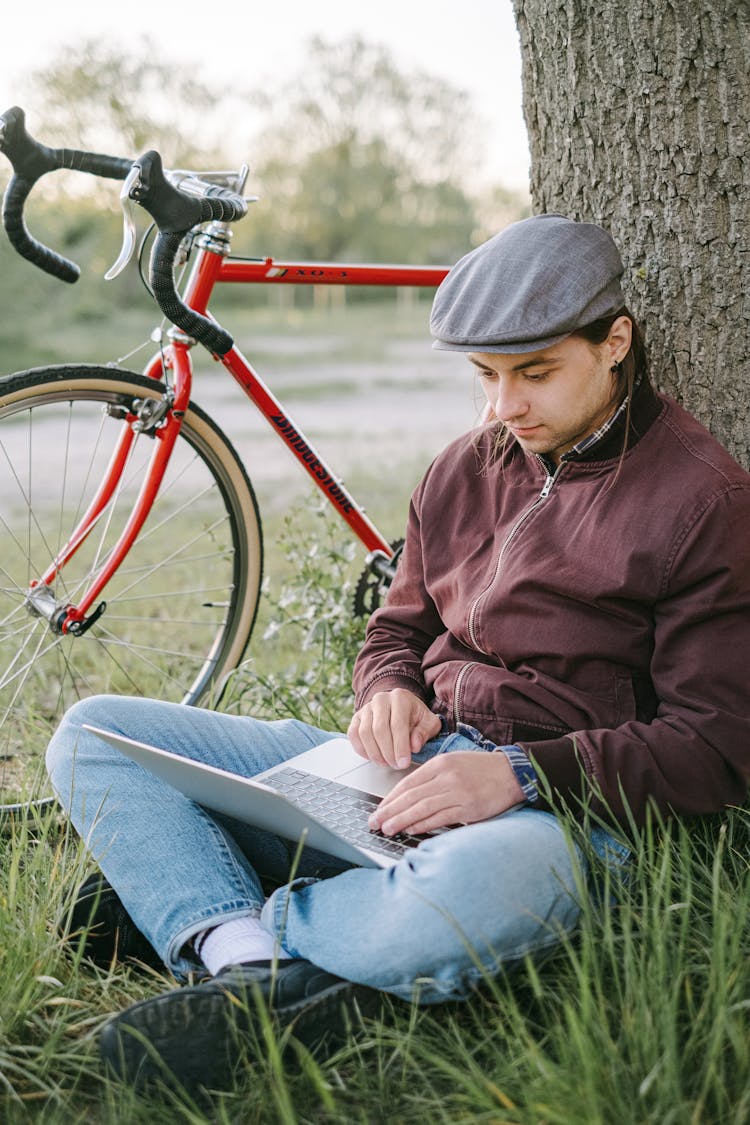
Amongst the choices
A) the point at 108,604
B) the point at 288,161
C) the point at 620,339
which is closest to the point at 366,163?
the point at 288,161

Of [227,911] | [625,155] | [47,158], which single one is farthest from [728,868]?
[47,158]

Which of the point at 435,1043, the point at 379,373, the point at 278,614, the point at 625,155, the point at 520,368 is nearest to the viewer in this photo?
the point at 435,1043

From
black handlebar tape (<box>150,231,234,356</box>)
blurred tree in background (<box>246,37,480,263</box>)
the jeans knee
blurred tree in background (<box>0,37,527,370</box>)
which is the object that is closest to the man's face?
black handlebar tape (<box>150,231,234,356</box>)

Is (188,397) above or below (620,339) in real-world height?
below

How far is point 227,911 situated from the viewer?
1.62 metres

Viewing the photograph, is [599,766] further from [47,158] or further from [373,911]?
[47,158]

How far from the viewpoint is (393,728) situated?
1.77 m

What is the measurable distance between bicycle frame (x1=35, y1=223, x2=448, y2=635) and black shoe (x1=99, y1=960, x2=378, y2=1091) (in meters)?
1.03

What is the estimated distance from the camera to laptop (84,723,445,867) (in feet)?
4.82

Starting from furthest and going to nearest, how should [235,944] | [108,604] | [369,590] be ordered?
1. [108,604]
2. [369,590]
3. [235,944]

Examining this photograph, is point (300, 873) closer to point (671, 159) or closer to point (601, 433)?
point (601, 433)

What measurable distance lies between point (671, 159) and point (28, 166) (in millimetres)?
1200

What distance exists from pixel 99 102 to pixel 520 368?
12109 mm

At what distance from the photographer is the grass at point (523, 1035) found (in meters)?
1.26
